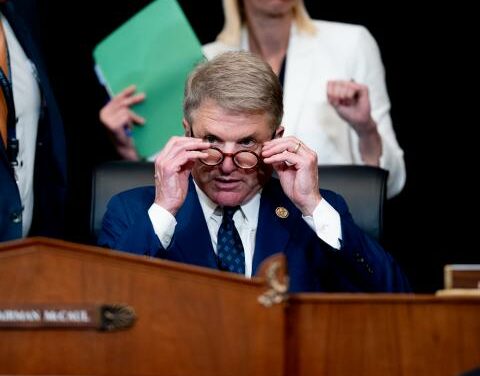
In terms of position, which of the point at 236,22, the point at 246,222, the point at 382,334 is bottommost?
the point at 382,334

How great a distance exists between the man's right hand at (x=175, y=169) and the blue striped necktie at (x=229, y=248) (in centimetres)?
12

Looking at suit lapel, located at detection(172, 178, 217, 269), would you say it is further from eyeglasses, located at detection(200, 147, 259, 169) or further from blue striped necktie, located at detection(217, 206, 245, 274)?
eyeglasses, located at detection(200, 147, 259, 169)

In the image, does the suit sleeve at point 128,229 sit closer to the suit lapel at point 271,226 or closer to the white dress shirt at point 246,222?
the white dress shirt at point 246,222

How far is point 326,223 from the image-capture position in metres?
2.72

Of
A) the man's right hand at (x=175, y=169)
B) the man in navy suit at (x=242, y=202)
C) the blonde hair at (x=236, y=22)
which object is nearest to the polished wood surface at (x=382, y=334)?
the man in navy suit at (x=242, y=202)

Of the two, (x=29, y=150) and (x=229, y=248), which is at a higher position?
(x=29, y=150)

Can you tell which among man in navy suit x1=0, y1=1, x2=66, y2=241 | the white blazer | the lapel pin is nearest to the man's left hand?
the lapel pin

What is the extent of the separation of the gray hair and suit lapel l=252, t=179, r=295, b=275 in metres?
0.18

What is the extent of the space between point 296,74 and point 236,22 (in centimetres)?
25

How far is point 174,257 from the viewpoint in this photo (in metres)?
2.76

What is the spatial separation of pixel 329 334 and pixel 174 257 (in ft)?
2.53

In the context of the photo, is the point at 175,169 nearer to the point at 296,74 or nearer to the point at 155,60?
the point at 155,60

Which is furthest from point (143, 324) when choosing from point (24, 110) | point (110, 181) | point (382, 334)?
point (24, 110)

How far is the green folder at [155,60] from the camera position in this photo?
367 centimetres
